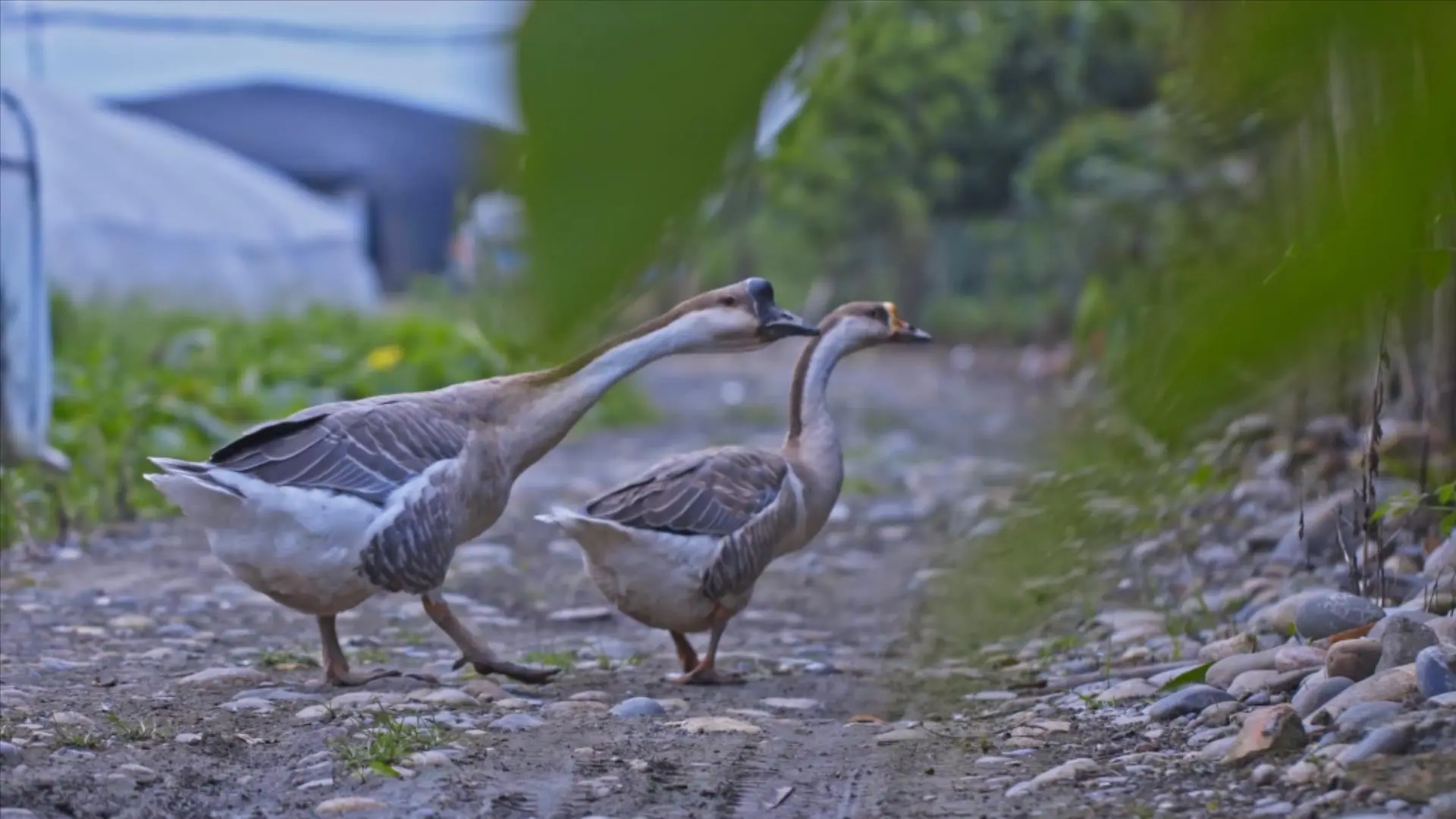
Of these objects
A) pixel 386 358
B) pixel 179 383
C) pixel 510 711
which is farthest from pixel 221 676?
pixel 386 358

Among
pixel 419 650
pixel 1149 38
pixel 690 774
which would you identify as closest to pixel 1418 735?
pixel 690 774

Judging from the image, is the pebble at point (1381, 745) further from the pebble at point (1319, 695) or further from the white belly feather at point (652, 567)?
the white belly feather at point (652, 567)

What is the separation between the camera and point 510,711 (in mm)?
2639

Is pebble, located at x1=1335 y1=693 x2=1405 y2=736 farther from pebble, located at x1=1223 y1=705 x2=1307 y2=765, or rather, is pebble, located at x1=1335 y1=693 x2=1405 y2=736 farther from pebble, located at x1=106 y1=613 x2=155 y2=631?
pebble, located at x1=106 y1=613 x2=155 y2=631

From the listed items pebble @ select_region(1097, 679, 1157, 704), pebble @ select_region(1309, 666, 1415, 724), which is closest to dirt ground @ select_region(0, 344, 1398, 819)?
pebble @ select_region(1097, 679, 1157, 704)

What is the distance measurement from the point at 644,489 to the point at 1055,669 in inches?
31.7

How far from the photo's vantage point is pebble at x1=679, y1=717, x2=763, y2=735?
8.18ft

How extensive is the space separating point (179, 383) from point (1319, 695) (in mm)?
5280

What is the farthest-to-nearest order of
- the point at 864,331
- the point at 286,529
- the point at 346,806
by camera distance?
the point at 864,331 < the point at 286,529 < the point at 346,806

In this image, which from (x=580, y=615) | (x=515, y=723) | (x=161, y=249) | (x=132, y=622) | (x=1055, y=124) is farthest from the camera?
(x=161, y=249)

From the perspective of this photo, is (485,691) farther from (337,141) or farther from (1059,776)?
(337,141)

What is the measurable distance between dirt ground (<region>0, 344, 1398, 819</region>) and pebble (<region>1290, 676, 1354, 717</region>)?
23 cm

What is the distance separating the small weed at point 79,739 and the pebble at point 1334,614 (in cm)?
176

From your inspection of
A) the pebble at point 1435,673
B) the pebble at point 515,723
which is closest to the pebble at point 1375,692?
the pebble at point 1435,673
